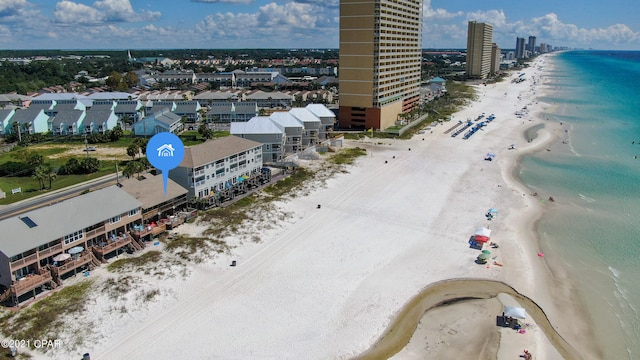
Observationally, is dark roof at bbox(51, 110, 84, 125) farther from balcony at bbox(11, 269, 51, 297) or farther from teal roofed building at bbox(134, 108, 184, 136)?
balcony at bbox(11, 269, 51, 297)

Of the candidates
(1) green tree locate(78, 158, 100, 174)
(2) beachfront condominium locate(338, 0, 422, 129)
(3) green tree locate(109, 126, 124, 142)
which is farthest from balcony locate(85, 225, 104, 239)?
(2) beachfront condominium locate(338, 0, 422, 129)

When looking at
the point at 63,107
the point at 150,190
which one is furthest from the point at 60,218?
the point at 63,107

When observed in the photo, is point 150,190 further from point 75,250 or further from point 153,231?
point 75,250

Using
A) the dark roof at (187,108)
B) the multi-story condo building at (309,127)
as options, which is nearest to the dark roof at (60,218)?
the multi-story condo building at (309,127)

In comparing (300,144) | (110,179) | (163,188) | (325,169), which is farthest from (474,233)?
(110,179)

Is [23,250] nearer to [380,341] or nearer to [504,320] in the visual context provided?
[380,341]

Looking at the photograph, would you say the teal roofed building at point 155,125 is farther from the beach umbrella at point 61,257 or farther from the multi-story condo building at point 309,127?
the beach umbrella at point 61,257
